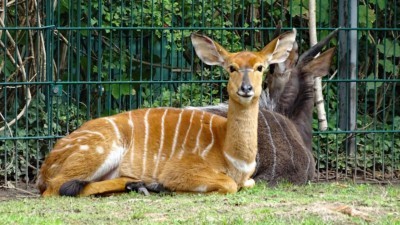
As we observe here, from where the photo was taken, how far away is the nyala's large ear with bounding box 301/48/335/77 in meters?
10.2

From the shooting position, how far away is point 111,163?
8.38m

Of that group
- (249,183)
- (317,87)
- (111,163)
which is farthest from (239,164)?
(317,87)

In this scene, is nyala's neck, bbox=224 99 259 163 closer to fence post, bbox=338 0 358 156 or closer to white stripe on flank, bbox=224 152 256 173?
white stripe on flank, bbox=224 152 256 173

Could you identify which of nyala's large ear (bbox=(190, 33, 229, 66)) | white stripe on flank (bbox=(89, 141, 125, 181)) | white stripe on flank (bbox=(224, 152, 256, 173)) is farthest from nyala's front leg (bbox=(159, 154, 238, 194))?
nyala's large ear (bbox=(190, 33, 229, 66))

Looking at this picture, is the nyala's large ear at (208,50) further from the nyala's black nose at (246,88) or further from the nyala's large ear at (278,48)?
the nyala's black nose at (246,88)

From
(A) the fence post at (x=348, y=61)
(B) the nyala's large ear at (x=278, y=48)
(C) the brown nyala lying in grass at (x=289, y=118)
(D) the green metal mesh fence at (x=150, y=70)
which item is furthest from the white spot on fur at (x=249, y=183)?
(A) the fence post at (x=348, y=61)

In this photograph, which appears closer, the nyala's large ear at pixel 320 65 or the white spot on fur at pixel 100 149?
the white spot on fur at pixel 100 149

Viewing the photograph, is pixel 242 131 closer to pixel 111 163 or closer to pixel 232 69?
pixel 232 69

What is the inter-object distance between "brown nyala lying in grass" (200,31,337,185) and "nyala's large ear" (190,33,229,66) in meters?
1.11

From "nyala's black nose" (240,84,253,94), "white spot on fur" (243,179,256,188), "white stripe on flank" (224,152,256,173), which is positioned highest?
"nyala's black nose" (240,84,253,94)

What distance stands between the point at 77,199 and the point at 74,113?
9.53 feet

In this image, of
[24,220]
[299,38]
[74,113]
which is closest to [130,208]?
[24,220]

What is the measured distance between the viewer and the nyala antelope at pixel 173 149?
8164 millimetres

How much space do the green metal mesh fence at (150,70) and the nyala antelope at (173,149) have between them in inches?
56.8
